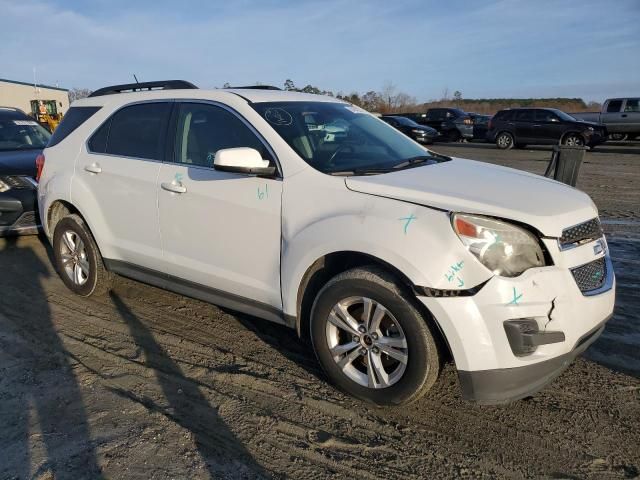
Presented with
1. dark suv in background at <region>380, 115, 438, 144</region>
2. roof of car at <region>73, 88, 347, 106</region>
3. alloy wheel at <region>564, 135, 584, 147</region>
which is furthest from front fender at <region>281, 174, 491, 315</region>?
dark suv in background at <region>380, 115, 438, 144</region>

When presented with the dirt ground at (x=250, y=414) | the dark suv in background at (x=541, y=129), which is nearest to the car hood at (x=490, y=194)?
the dirt ground at (x=250, y=414)

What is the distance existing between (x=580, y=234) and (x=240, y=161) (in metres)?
2.03

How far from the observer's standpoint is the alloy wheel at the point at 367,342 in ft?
9.49

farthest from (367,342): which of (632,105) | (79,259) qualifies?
(632,105)

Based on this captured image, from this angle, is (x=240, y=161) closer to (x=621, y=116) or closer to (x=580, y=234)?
(x=580, y=234)

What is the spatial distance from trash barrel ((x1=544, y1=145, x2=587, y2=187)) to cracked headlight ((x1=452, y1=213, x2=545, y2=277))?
391cm

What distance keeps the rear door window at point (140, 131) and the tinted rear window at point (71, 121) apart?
39 centimetres

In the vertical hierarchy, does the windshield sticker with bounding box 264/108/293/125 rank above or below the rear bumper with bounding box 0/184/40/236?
above

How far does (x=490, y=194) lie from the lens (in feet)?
9.38

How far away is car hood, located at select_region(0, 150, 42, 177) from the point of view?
6.50 metres

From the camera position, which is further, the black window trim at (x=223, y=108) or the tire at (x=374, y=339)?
the black window trim at (x=223, y=108)

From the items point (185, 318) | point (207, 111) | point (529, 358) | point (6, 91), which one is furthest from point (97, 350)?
point (6, 91)

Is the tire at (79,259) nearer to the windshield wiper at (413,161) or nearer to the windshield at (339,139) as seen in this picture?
the windshield at (339,139)

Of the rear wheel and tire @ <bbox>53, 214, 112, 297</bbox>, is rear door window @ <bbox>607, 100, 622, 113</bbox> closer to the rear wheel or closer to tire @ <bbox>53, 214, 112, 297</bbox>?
the rear wheel
